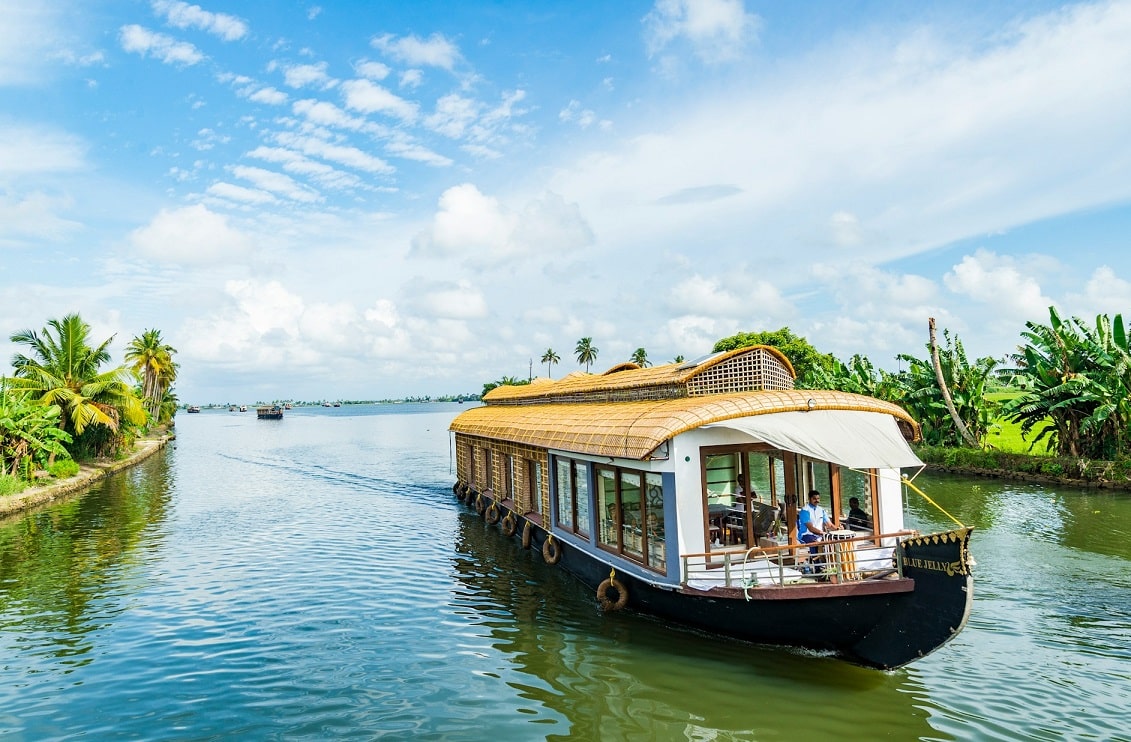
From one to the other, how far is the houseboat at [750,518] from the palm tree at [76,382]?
2364 cm

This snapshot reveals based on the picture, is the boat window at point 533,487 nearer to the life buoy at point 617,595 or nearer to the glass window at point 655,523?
the life buoy at point 617,595

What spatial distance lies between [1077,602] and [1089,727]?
509 cm

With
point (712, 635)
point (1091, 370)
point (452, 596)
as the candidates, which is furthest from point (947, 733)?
point (1091, 370)

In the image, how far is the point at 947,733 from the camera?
294 inches

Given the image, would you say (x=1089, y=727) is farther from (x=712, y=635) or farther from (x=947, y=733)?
(x=712, y=635)

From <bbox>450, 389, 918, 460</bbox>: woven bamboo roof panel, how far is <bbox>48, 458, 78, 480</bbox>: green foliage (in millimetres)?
22674

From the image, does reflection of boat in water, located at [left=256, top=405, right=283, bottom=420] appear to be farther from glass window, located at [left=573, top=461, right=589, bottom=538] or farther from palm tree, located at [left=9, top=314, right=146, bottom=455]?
glass window, located at [left=573, top=461, right=589, bottom=538]

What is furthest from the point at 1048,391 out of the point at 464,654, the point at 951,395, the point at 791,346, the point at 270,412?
the point at 270,412

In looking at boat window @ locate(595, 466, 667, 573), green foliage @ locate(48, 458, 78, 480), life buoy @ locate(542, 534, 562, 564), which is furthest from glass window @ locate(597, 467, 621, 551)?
green foliage @ locate(48, 458, 78, 480)

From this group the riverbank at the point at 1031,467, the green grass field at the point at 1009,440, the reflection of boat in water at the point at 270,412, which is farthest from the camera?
the reflection of boat in water at the point at 270,412

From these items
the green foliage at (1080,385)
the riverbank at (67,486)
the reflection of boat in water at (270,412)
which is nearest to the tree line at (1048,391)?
the green foliage at (1080,385)

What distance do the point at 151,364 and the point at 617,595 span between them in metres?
55.1

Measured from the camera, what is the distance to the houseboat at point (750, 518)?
8.20m

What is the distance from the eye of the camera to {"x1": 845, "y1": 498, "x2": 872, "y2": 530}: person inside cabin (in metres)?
10.6
